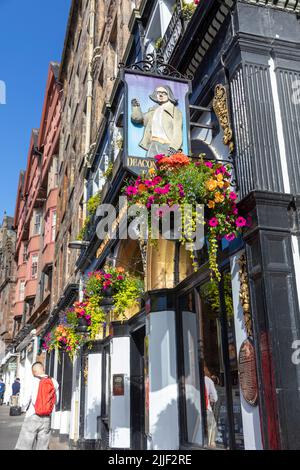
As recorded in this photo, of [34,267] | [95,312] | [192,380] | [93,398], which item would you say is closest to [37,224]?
[34,267]

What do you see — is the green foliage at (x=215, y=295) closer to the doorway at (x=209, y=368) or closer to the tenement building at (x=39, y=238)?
the doorway at (x=209, y=368)

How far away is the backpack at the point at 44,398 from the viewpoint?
766cm

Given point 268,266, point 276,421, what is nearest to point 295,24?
point 268,266

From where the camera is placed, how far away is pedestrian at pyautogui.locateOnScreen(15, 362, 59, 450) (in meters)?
7.64

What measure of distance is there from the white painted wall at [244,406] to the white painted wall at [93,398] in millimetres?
8799

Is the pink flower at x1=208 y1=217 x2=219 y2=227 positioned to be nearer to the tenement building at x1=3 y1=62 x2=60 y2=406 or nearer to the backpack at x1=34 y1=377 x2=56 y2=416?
the backpack at x1=34 y1=377 x2=56 y2=416

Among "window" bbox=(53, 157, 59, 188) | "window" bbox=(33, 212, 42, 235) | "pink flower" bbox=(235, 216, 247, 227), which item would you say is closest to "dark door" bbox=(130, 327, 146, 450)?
"pink flower" bbox=(235, 216, 247, 227)

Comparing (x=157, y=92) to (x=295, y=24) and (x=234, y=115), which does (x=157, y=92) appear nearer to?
(x=234, y=115)

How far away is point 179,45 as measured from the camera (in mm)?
8656

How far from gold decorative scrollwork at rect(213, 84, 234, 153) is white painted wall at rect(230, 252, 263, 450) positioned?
1.79 metres

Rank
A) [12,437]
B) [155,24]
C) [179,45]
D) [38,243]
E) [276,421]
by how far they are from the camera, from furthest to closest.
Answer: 1. [38,243]
2. [12,437]
3. [155,24]
4. [179,45]
5. [276,421]

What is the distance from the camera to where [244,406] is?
5.68 meters

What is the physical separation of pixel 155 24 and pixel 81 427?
39.2 ft

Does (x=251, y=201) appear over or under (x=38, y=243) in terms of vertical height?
under
